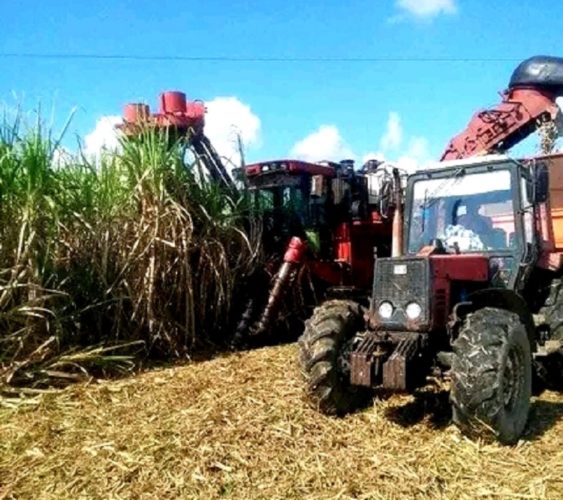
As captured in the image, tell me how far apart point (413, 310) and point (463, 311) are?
48cm

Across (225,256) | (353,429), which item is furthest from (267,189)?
(353,429)

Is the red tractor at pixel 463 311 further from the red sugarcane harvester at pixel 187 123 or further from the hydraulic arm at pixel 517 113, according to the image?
the hydraulic arm at pixel 517 113

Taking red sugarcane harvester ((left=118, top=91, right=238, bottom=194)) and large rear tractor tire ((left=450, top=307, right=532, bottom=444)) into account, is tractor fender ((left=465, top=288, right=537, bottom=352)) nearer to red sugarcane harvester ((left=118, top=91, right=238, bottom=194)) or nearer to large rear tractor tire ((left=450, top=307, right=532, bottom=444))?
large rear tractor tire ((left=450, top=307, right=532, bottom=444))

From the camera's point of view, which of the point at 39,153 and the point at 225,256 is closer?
the point at 39,153

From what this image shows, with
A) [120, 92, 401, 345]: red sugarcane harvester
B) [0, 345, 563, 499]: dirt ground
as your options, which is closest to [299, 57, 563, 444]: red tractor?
[0, 345, 563, 499]: dirt ground

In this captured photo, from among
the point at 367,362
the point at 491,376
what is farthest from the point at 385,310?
the point at 491,376

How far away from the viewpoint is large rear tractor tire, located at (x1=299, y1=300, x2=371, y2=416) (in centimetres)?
444

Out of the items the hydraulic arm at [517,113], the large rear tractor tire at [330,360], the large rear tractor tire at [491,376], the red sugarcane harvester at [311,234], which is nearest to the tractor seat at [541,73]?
the hydraulic arm at [517,113]

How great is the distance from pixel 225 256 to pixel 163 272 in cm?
75

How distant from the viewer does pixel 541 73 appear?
8.18 m

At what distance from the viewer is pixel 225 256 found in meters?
6.90

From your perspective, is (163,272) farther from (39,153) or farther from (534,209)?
(534,209)

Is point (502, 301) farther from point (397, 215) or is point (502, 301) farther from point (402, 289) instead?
point (397, 215)

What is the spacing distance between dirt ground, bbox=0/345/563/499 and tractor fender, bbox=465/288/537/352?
0.68 m
